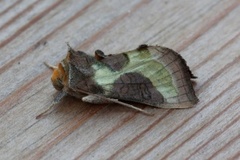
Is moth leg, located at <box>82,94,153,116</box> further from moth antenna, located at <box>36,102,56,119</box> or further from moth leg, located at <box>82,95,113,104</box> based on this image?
moth antenna, located at <box>36,102,56,119</box>

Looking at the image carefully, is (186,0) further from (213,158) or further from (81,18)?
(213,158)

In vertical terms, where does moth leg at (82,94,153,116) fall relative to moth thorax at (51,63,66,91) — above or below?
below

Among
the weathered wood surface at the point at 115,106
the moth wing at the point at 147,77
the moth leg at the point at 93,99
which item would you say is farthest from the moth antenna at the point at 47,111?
the moth wing at the point at 147,77

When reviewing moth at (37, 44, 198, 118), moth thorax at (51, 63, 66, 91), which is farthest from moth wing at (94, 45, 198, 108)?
moth thorax at (51, 63, 66, 91)

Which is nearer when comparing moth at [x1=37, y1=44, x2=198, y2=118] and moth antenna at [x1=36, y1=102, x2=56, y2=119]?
moth antenna at [x1=36, y1=102, x2=56, y2=119]

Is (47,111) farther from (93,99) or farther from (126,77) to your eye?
(126,77)

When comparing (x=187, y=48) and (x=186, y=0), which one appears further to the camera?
(x=186, y=0)

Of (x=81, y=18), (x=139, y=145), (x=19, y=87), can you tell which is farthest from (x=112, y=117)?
(x=81, y=18)

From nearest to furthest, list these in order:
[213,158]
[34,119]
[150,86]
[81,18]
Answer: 1. [213,158]
2. [34,119]
3. [150,86]
4. [81,18]
